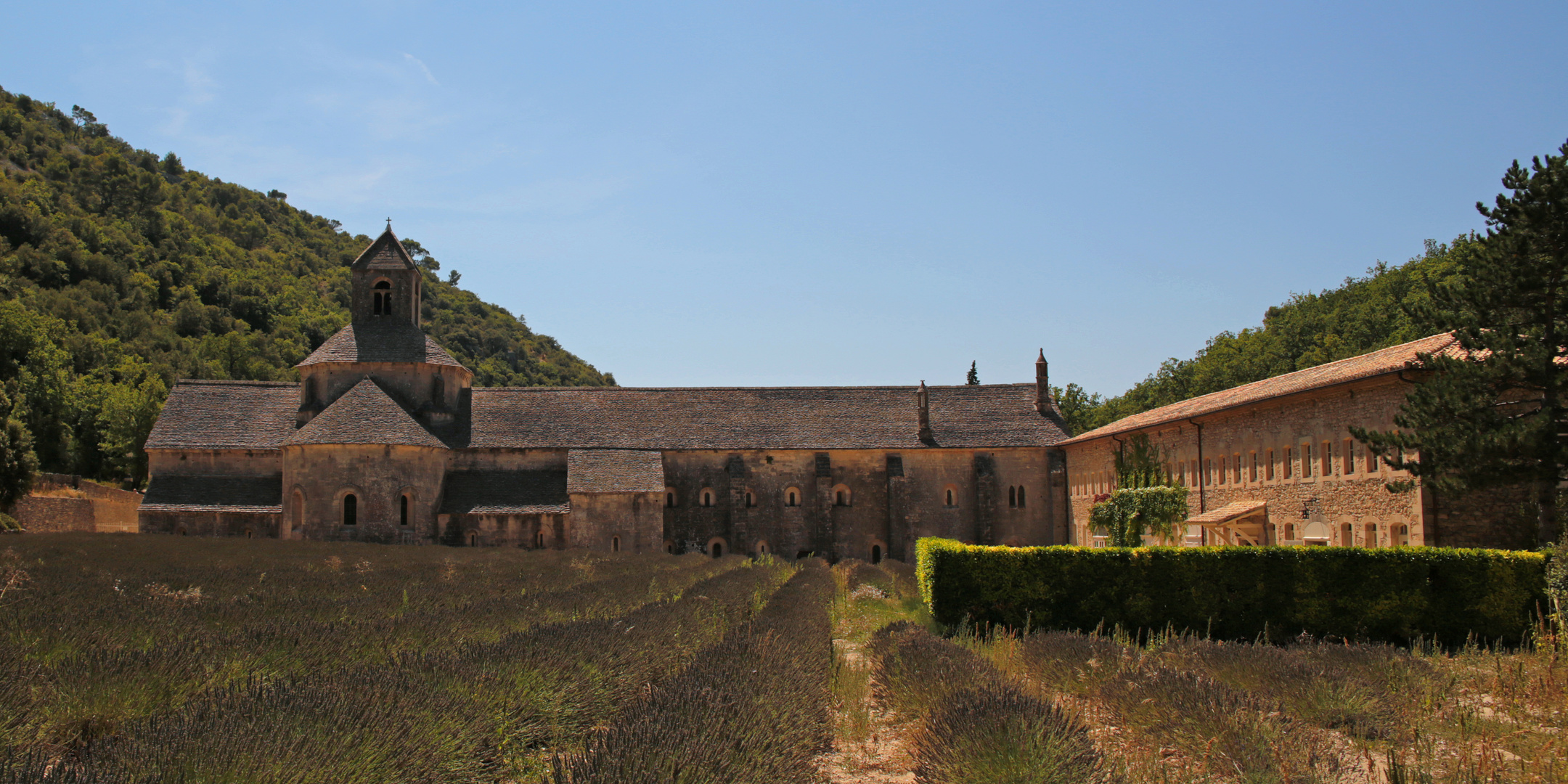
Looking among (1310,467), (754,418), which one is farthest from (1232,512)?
(754,418)

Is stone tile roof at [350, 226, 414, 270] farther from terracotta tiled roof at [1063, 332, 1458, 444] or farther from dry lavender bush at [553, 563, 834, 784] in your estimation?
dry lavender bush at [553, 563, 834, 784]

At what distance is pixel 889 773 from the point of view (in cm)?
852

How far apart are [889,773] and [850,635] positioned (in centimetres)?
1019

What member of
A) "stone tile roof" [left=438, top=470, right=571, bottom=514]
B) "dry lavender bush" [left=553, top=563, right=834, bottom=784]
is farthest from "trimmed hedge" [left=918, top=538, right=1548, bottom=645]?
"stone tile roof" [left=438, top=470, right=571, bottom=514]

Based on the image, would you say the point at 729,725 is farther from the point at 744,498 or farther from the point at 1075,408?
the point at 1075,408

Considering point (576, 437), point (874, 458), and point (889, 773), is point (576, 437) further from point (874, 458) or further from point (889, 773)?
point (889, 773)

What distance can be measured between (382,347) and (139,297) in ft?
185

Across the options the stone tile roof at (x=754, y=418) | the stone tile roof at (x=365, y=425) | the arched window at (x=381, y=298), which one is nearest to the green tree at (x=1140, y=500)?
the stone tile roof at (x=754, y=418)

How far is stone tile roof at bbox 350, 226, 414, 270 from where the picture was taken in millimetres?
47656

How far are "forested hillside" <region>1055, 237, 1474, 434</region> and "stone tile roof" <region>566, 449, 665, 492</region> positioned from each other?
34098 mm

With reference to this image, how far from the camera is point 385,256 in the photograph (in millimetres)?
48375

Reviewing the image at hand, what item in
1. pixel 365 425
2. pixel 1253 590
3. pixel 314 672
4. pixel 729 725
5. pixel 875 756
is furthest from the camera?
pixel 365 425

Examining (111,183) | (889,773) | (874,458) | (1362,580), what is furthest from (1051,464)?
(111,183)

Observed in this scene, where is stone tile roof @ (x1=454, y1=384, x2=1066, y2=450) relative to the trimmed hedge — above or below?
above
